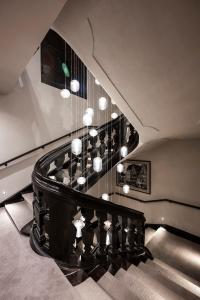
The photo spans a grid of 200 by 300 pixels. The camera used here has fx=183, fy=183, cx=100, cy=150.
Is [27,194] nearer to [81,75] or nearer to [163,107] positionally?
[163,107]

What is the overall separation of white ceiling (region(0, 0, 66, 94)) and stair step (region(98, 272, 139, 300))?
240 cm

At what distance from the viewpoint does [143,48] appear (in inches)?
68.1

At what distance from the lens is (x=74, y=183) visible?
3.27m

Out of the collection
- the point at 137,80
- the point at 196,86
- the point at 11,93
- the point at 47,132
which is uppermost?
the point at 11,93

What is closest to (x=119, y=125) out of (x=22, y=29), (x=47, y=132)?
(x=47, y=132)

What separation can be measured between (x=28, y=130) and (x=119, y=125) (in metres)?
2.01

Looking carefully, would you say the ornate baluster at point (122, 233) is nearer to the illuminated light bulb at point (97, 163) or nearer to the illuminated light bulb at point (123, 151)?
the illuminated light bulb at point (97, 163)

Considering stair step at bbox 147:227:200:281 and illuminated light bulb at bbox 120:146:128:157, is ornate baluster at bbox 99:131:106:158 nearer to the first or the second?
illuminated light bulb at bbox 120:146:128:157

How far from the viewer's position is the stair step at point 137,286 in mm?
1799

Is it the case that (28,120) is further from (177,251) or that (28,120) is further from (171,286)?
(177,251)

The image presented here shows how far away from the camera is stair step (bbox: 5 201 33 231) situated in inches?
95.8

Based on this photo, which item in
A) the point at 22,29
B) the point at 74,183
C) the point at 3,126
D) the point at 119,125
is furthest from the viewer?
the point at 119,125

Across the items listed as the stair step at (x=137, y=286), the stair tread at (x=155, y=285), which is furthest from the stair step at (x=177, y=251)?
the stair step at (x=137, y=286)

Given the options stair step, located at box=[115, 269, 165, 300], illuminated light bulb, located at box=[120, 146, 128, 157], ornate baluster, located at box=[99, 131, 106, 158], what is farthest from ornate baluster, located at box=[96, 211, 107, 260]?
illuminated light bulb, located at box=[120, 146, 128, 157]
